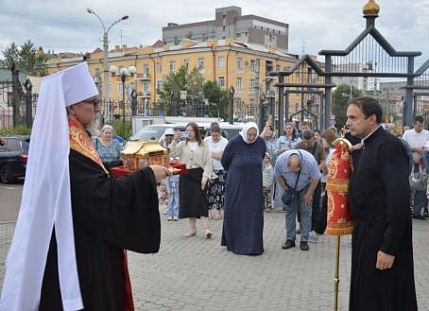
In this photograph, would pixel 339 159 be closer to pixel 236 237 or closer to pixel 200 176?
pixel 236 237

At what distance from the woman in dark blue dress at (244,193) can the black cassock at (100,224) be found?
5.21m

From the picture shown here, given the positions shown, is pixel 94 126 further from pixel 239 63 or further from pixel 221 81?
pixel 221 81

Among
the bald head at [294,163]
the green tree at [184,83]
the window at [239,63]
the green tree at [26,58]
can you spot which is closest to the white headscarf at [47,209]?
the bald head at [294,163]

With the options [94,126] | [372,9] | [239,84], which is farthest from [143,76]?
[94,126]

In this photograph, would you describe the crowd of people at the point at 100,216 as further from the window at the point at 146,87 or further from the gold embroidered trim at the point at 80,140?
the window at the point at 146,87

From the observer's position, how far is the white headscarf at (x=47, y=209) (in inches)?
117

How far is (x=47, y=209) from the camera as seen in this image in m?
2.99

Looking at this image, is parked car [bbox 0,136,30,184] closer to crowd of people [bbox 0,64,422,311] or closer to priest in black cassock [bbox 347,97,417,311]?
crowd of people [bbox 0,64,422,311]

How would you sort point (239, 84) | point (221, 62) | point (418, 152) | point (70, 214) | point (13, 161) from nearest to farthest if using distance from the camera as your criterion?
point (70, 214)
point (418, 152)
point (13, 161)
point (221, 62)
point (239, 84)

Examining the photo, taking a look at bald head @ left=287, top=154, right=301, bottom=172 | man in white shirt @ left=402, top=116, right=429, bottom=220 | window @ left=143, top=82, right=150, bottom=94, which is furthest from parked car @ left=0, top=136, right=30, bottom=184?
window @ left=143, top=82, right=150, bottom=94

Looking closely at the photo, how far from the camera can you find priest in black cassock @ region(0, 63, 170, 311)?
2.98 meters

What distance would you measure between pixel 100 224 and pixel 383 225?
193cm

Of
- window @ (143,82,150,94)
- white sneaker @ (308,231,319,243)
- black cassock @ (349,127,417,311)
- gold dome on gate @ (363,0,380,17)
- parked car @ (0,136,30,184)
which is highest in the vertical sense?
window @ (143,82,150,94)

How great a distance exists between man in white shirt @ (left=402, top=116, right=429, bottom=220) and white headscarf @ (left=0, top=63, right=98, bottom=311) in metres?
9.34
